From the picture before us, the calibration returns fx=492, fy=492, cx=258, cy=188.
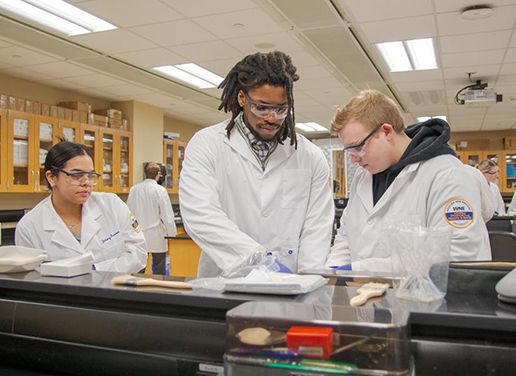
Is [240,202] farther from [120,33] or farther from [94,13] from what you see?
[120,33]

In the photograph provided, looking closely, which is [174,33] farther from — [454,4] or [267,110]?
[267,110]

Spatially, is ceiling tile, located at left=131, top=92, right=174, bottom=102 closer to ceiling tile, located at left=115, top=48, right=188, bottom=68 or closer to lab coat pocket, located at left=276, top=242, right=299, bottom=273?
ceiling tile, located at left=115, top=48, right=188, bottom=68

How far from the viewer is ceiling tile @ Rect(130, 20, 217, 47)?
4.29m

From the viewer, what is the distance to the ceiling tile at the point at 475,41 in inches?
184

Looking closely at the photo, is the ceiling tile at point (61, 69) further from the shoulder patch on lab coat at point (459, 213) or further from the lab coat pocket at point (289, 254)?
the shoulder patch on lab coat at point (459, 213)

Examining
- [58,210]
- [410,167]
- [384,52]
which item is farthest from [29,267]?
[384,52]

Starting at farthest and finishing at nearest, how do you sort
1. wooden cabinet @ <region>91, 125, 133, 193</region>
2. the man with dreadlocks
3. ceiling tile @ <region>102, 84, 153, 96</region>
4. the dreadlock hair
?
wooden cabinet @ <region>91, 125, 133, 193</region>
ceiling tile @ <region>102, 84, 153, 96</region>
the man with dreadlocks
the dreadlock hair

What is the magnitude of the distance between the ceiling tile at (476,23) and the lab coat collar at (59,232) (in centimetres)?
346

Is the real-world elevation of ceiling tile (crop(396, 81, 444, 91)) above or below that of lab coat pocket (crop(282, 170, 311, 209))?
above

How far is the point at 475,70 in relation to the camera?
5.95m

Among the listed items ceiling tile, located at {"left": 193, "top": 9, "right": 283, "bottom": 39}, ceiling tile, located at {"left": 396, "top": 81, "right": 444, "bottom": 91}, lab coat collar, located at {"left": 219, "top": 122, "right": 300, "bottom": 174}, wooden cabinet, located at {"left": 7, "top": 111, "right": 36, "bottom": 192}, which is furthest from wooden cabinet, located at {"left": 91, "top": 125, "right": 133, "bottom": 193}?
lab coat collar, located at {"left": 219, "top": 122, "right": 300, "bottom": 174}

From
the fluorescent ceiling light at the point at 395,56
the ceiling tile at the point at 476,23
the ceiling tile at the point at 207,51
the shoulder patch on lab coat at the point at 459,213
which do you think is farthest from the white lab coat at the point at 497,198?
the shoulder patch on lab coat at the point at 459,213

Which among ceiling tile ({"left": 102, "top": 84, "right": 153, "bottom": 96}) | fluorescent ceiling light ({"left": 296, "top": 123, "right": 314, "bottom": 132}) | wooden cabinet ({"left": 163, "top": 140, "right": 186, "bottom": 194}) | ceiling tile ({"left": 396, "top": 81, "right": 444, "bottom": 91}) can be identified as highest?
fluorescent ceiling light ({"left": 296, "top": 123, "right": 314, "bottom": 132})

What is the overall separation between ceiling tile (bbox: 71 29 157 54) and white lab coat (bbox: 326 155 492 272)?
3298 millimetres
